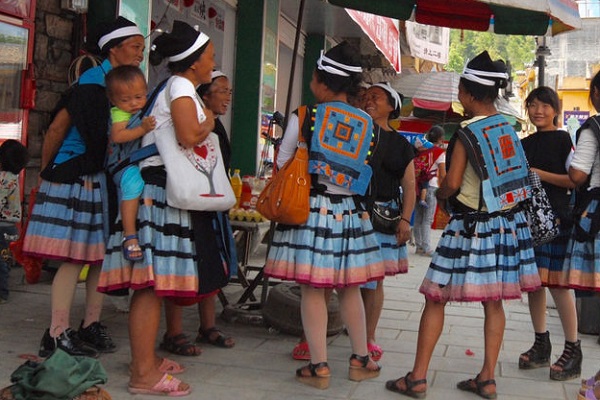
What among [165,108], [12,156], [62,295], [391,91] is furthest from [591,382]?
[12,156]

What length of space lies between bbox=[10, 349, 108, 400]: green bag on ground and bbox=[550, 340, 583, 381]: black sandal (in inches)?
109

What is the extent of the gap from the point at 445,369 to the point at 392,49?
9.06 m

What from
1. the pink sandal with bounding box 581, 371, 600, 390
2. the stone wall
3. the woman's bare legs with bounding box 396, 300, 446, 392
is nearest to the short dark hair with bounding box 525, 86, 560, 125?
the woman's bare legs with bounding box 396, 300, 446, 392

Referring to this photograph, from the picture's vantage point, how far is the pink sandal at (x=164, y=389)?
12.7 ft

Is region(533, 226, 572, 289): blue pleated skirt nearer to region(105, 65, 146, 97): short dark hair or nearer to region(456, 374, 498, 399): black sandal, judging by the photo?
region(456, 374, 498, 399): black sandal

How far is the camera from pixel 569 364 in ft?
15.3

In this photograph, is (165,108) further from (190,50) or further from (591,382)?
(591,382)

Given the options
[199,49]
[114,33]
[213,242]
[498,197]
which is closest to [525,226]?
[498,197]

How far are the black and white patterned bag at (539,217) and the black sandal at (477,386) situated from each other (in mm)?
806

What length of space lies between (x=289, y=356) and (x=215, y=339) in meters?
0.49

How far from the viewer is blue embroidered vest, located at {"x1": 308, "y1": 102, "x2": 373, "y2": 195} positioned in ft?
13.5

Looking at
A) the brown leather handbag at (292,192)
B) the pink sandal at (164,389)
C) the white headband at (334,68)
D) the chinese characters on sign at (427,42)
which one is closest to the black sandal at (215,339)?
the pink sandal at (164,389)

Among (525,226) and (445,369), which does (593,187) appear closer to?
(525,226)

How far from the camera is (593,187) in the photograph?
4293 mm
